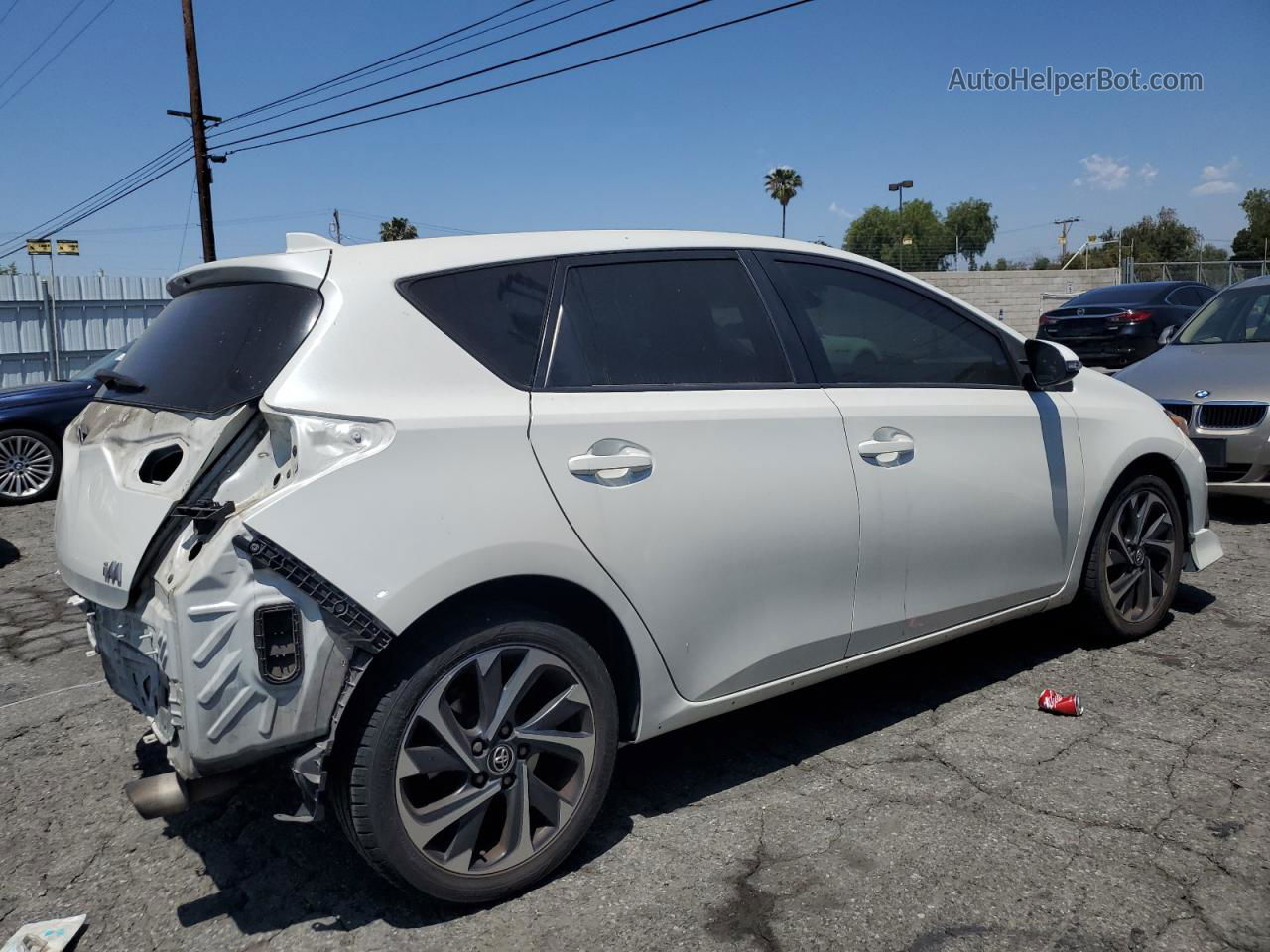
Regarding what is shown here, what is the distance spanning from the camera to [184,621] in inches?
88.7

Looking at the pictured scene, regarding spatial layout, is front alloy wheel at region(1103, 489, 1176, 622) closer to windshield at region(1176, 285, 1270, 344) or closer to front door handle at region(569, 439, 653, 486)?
front door handle at region(569, 439, 653, 486)

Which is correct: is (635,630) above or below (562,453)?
below

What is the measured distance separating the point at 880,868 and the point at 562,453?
1.42 m

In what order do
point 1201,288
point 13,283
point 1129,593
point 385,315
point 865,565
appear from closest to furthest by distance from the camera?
point 385,315
point 865,565
point 1129,593
point 1201,288
point 13,283

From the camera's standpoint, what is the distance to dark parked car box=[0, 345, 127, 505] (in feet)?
30.7

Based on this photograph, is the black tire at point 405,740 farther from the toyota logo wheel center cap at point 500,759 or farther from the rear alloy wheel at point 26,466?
the rear alloy wheel at point 26,466

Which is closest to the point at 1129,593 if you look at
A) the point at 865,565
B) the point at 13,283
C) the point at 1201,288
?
the point at 865,565

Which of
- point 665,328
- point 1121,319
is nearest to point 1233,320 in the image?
point 1121,319

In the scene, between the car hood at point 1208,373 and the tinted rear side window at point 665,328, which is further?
the car hood at point 1208,373

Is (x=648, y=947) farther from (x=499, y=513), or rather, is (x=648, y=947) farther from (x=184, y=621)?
(x=184, y=621)

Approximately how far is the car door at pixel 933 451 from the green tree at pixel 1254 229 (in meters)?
69.7

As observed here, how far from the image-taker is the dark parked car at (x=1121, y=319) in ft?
44.0

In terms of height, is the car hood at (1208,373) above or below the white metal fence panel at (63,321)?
below

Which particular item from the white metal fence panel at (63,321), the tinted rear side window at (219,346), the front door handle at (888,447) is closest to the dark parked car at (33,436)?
the tinted rear side window at (219,346)
